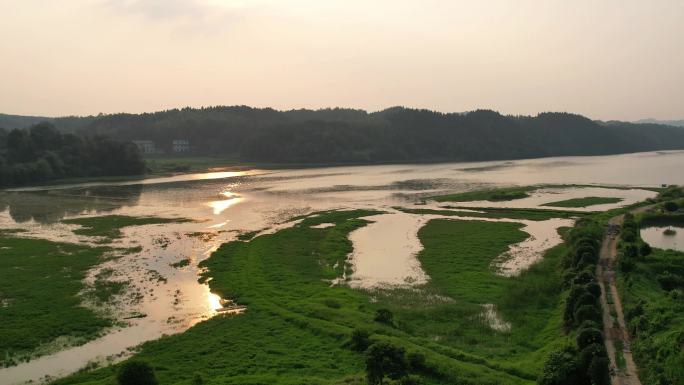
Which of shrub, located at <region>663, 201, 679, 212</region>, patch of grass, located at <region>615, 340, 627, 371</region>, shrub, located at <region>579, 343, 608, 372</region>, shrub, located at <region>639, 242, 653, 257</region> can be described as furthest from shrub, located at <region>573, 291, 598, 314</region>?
shrub, located at <region>663, 201, 679, 212</region>

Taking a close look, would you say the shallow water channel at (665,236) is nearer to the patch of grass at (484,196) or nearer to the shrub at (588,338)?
the patch of grass at (484,196)

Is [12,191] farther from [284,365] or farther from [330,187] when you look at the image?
[284,365]

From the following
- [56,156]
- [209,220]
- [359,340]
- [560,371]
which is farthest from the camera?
[56,156]

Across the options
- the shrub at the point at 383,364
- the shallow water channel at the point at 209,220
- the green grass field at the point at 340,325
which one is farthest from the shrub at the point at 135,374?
the shrub at the point at 383,364

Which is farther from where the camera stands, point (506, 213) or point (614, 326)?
point (506, 213)

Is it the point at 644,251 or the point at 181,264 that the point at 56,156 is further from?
the point at 644,251

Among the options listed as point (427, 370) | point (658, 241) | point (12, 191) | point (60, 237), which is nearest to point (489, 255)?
point (658, 241)

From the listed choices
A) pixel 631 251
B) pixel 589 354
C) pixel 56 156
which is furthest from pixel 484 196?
pixel 56 156
